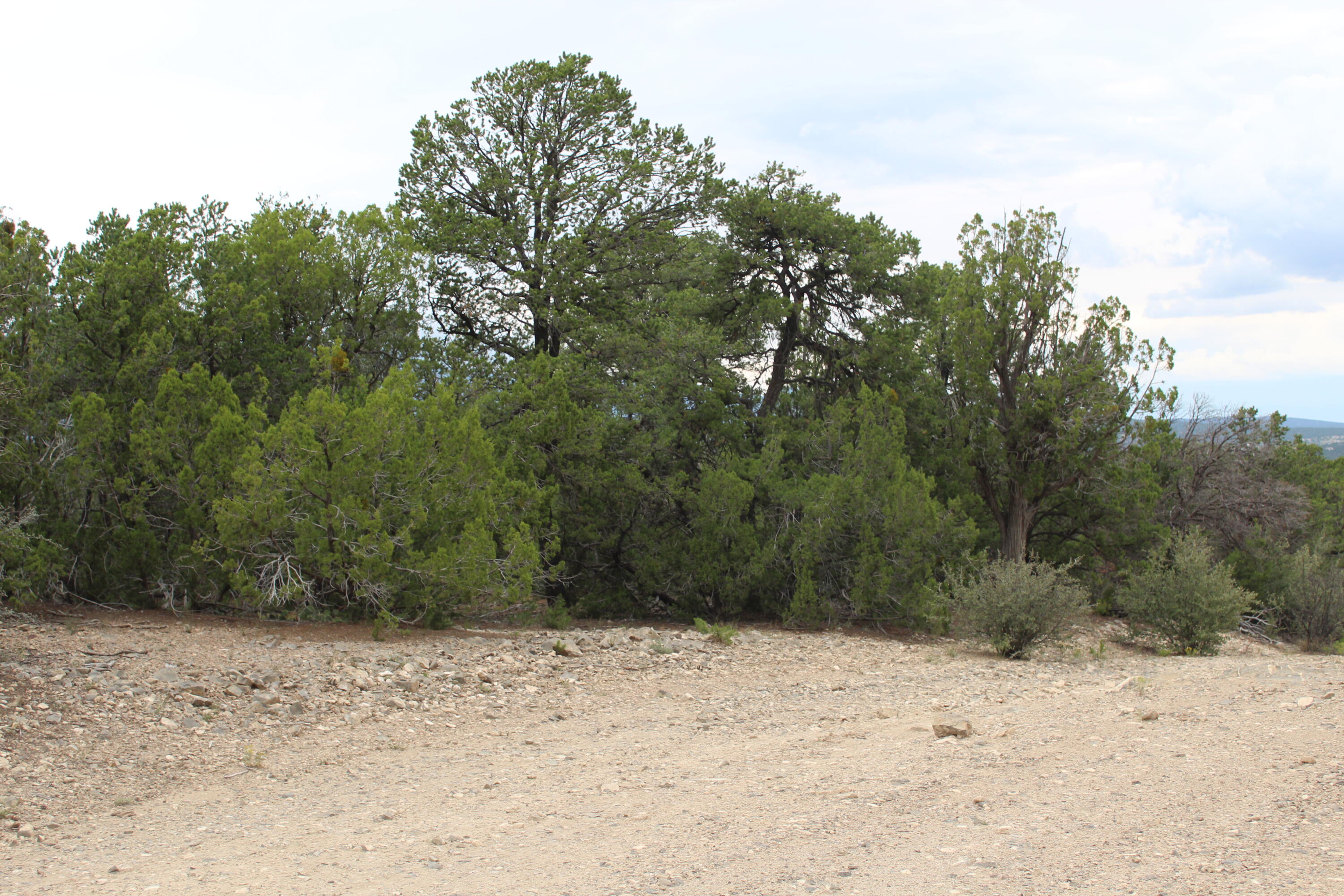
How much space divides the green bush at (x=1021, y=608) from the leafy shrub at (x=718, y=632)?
110 inches

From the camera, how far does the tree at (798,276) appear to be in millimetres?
16875

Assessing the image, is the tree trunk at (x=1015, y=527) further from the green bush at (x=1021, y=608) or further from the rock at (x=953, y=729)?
the rock at (x=953, y=729)

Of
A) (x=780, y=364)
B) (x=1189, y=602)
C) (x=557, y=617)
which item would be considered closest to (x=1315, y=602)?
(x=1189, y=602)

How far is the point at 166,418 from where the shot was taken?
34.2 feet

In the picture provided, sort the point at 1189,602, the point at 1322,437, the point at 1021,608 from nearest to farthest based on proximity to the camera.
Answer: the point at 1021,608, the point at 1189,602, the point at 1322,437

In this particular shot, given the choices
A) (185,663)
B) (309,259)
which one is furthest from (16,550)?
(309,259)

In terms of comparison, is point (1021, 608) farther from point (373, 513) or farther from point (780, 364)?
point (780, 364)

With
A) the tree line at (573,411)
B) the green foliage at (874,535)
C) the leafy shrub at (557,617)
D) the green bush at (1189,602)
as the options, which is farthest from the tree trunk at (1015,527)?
the leafy shrub at (557,617)

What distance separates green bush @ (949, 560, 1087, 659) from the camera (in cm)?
1066

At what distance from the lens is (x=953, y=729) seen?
664cm

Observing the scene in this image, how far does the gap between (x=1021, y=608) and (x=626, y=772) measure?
620 cm

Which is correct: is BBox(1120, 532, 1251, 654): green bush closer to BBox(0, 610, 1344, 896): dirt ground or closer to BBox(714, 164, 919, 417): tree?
BBox(0, 610, 1344, 896): dirt ground

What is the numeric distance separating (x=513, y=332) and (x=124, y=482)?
25.5 feet

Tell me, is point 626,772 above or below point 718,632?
below
